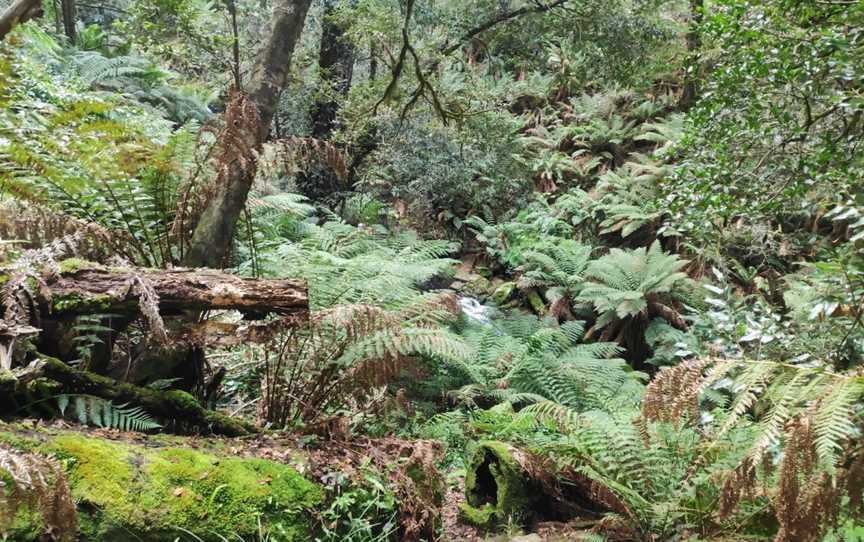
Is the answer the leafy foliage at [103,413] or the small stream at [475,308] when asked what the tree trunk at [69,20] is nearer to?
the small stream at [475,308]

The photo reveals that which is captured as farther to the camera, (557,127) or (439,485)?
(557,127)

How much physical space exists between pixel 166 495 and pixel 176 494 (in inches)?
1.3

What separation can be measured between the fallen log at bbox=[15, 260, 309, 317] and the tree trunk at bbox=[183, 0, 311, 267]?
0.87 m

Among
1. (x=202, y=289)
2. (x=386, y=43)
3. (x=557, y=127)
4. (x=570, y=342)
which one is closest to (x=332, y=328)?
(x=202, y=289)

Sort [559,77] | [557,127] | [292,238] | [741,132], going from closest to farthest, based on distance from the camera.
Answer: [741,132] → [292,238] → [559,77] → [557,127]

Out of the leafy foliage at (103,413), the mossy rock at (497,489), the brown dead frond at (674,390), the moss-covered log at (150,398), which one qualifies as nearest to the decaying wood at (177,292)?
the moss-covered log at (150,398)

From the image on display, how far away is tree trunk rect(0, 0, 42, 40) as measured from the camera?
7.10 feet

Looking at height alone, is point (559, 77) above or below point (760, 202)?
above

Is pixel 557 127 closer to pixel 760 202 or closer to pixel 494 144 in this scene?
pixel 494 144

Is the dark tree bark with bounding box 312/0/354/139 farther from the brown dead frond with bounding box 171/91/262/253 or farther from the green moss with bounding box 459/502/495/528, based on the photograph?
the green moss with bounding box 459/502/495/528

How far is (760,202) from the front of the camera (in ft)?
12.1

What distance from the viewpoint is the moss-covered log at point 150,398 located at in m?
2.46

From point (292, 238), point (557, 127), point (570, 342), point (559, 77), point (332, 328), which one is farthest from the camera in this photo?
point (557, 127)

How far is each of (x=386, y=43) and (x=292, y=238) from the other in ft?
8.26
